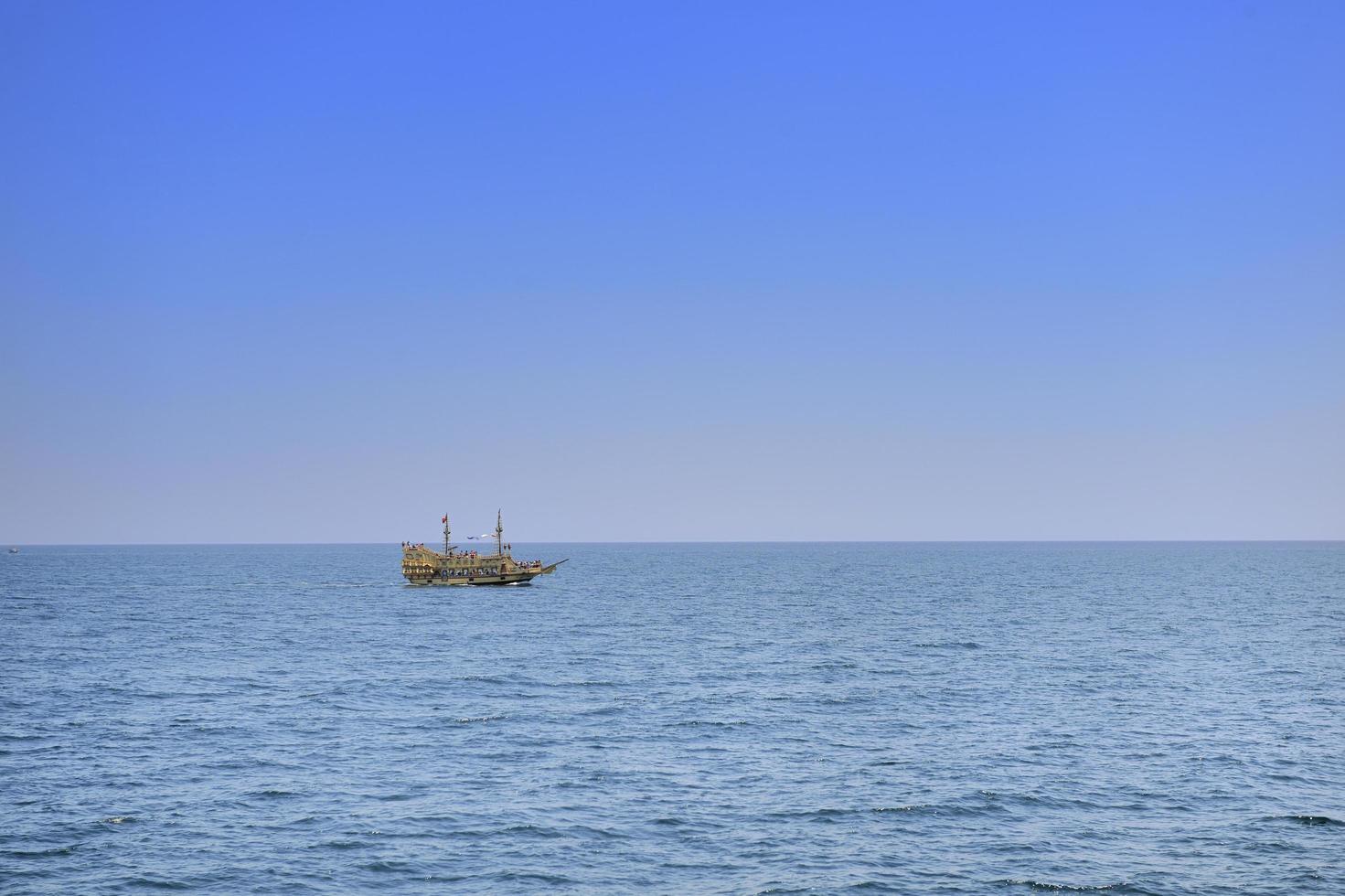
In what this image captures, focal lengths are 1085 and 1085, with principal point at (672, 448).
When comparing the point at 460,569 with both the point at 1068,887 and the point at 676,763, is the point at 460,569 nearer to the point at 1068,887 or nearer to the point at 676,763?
the point at 676,763

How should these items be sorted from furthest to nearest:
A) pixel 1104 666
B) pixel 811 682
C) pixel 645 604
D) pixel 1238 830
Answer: pixel 645 604 < pixel 1104 666 < pixel 811 682 < pixel 1238 830

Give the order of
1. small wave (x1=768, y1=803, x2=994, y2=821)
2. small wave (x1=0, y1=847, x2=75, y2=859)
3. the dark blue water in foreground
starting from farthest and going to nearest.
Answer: small wave (x1=768, y1=803, x2=994, y2=821) < small wave (x1=0, y1=847, x2=75, y2=859) < the dark blue water in foreground

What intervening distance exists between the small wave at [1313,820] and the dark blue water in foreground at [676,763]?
0.48 ft

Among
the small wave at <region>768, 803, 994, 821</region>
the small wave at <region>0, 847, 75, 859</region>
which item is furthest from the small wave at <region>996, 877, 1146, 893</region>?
the small wave at <region>0, 847, 75, 859</region>

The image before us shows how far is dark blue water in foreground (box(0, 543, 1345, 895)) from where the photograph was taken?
3034 centimetres

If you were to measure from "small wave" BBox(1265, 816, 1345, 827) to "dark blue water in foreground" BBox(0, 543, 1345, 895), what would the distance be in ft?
0.48

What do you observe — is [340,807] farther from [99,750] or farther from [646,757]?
[99,750]

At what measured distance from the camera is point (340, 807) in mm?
35969

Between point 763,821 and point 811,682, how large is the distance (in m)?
28.0

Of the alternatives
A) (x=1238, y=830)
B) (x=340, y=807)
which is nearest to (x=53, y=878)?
(x=340, y=807)

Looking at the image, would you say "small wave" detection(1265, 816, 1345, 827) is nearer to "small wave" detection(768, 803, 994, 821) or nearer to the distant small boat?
"small wave" detection(768, 803, 994, 821)

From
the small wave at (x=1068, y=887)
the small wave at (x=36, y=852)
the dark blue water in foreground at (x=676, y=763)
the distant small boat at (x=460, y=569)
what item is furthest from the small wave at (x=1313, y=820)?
the distant small boat at (x=460, y=569)

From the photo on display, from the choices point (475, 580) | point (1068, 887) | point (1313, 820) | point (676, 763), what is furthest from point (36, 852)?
point (475, 580)

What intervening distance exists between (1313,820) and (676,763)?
21455 millimetres
